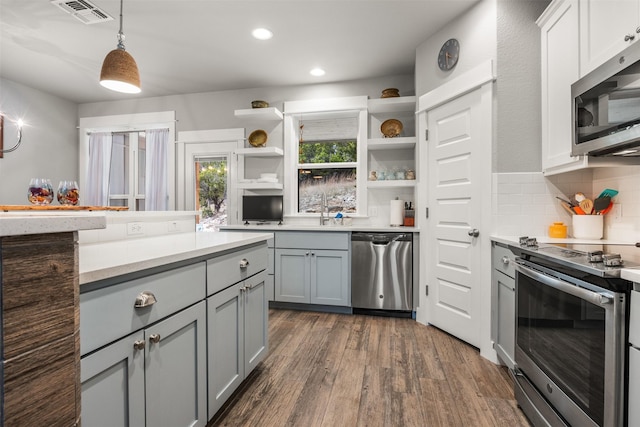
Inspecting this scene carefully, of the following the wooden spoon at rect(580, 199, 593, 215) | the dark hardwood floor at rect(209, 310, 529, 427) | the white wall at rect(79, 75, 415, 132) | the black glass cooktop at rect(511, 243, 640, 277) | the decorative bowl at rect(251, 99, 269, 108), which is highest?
the white wall at rect(79, 75, 415, 132)

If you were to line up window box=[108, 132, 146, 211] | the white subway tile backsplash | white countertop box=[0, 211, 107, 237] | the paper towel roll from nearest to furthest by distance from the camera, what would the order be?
white countertop box=[0, 211, 107, 237] → the white subway tile backsplash → the paper towel roll → window box=[108, 132, 146, 211]

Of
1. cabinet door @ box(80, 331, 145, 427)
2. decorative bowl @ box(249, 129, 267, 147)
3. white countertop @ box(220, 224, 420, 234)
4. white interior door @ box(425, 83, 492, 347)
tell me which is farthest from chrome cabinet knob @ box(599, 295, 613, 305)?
decorative bowl @ box(249, 129, 267, 147)

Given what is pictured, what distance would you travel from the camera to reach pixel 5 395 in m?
0.54

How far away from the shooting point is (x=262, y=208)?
13.7 ft

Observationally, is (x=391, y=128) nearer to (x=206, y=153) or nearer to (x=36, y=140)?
(x=206, y=153)

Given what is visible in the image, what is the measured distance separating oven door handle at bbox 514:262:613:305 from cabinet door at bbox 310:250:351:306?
1887 millimetres

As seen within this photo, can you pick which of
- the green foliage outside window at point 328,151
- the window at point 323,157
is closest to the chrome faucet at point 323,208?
the window at point 323,157

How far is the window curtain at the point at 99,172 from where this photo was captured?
16.6 feet

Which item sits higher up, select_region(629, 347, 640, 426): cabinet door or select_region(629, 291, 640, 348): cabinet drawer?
select_region(629, 291, 640, 348): cabinet drawer

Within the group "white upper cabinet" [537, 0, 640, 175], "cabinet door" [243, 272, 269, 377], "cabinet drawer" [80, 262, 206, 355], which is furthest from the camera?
"cabinet door" [243, 272, 269, 377]

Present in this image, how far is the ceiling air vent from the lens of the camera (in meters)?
2.59

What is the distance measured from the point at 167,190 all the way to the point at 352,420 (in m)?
4.15

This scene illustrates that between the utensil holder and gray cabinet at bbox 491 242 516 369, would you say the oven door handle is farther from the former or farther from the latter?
the utensil holder

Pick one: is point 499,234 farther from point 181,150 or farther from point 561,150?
point 181,150
